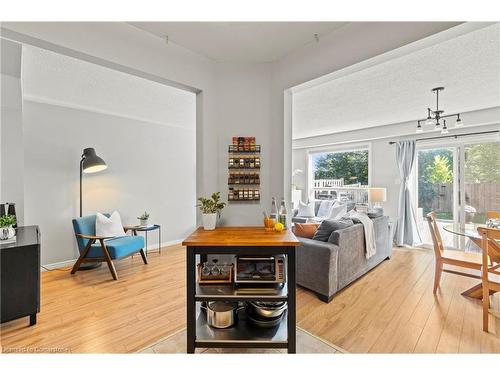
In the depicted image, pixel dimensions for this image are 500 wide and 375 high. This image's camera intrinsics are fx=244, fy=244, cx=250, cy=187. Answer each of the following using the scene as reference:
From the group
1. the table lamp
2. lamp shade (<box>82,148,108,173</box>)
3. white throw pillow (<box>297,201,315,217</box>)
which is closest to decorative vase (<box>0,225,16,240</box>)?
lamp shade (<box>82,148,108,173</box>)

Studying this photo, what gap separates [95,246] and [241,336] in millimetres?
2517

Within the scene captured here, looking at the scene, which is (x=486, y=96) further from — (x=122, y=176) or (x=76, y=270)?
(x=76, y=270)

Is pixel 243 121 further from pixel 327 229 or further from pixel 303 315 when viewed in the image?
pixel 303 315

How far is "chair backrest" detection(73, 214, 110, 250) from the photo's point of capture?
10.4ft

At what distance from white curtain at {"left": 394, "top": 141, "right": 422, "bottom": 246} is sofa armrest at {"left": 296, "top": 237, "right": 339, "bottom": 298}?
3.00 metres

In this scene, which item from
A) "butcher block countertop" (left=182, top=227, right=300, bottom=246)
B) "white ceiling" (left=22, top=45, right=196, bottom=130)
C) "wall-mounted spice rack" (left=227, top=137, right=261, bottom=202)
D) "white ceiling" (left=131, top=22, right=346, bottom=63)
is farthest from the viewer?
"white ceiling" (left=22, top=45, right=196, bottom=130)

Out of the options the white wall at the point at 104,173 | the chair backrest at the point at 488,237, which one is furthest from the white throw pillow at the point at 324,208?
the chair backrest at the point at 488,237

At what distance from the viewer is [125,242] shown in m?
3.27

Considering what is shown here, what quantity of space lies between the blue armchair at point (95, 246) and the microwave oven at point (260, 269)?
7.10 feet

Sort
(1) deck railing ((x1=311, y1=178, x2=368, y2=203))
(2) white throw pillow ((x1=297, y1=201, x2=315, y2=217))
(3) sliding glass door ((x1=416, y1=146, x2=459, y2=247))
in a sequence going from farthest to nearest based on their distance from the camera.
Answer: (2) white throw pillow ((x1=297, y1=201, x2=315, y2=217)), (1) deck railing ((x1=311, y1=178, x2=368, y2=203)), (3) sliding glass door ((x1=416, y1=146, x2=459, y2=247))

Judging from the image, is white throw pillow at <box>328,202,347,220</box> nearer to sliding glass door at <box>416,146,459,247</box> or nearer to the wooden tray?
sliding glass door at <box>416,146,459,247</box>

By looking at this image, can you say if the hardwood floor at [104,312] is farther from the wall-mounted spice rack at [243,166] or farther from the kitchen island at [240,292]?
the wall-mounted spice rack at [243,166]

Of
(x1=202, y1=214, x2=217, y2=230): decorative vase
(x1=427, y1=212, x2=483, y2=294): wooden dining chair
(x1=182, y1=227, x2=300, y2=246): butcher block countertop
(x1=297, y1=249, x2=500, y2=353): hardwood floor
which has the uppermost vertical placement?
(x1=202, y1=214, x2=217, y2=230): decorative vase

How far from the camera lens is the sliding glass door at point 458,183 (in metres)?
4.00
